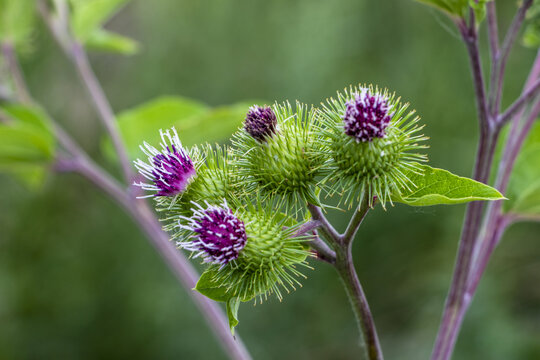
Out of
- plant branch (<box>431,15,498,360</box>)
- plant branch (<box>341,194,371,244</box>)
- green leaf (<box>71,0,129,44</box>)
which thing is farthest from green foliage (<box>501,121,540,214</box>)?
green leaf (<box>71,0,129,44</box>)

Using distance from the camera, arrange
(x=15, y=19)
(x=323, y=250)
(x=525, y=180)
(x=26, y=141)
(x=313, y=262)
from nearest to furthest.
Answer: (x=323, y=250)
(x=525, y=180)
(x=26, y=141)
(x=15, y=19)
(x=313, y=262)

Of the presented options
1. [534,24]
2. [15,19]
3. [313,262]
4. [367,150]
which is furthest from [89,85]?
[313,262]

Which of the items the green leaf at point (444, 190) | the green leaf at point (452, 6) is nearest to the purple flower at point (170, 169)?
the green leaf at point (444, 190)

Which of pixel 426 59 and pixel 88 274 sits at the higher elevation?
pixel 88 274

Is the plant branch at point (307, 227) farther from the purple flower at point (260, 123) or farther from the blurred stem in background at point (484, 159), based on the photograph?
the blurred stem in background at point (484, 159)

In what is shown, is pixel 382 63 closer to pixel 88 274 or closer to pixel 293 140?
pixel 88 274

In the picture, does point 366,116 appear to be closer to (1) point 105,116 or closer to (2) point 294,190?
(2) point 294,190

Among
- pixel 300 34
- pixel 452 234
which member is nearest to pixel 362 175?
pixel 452 234
